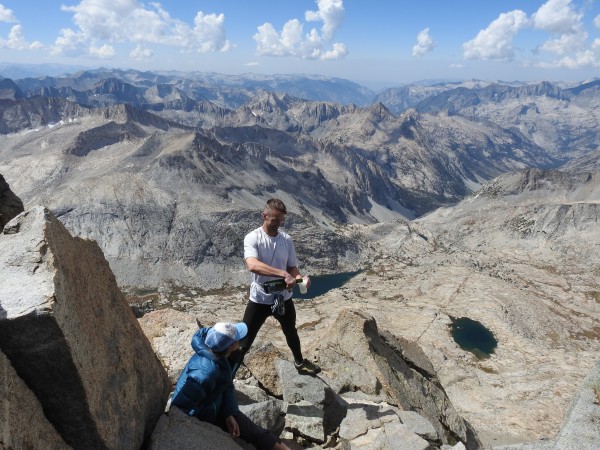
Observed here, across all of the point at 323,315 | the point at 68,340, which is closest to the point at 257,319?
the point at 68,340

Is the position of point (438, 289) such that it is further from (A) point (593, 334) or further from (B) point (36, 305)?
(B) point (36, 305)

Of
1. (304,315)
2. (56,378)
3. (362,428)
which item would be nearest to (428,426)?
(362,428)

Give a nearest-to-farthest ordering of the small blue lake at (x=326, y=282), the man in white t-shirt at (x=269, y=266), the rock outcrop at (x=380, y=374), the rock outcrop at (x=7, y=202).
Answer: the man in white t-shirt at (x=269, y=266), the rock outcrop at (x=380, y=374), the rock outcrop at (x=7, y=202), the small blue lake at (x=326, y=282)

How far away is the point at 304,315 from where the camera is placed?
109 m

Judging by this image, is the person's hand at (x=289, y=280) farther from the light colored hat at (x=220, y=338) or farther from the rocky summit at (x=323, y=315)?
the rocky summit at (x=323, y=315)

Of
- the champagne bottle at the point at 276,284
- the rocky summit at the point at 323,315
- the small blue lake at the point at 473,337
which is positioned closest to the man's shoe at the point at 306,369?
the rocky summit at the point at 323,315

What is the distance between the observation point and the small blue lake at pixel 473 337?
97250mm

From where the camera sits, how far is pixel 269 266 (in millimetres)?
11688

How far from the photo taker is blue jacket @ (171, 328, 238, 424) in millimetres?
9133

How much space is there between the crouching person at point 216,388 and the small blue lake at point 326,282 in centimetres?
14422

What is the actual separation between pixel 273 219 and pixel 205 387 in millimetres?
4691

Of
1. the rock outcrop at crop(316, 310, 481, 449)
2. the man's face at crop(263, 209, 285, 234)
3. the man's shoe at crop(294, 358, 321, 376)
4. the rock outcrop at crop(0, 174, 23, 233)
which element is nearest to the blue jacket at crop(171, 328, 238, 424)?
the man's face at crop(263, 209, 285, 234)

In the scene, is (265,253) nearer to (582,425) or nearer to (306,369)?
(306,369)

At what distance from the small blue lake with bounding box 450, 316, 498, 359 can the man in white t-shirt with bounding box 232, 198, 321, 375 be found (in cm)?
9291
